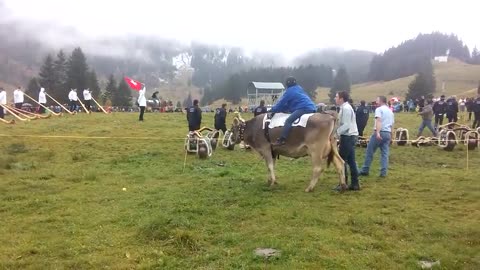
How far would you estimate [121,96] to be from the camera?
92.0 metres

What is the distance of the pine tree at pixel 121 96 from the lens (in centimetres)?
9012

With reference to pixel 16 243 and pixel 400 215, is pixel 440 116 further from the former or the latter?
pixel 16 243

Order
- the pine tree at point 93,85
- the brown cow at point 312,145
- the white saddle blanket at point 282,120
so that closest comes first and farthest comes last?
the brown cow at point 312,145 < the white saddle blanket at point 282,120 < the pine tree at point 93,85

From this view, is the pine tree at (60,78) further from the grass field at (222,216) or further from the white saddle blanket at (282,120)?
the white saddle blanket at (282,120)

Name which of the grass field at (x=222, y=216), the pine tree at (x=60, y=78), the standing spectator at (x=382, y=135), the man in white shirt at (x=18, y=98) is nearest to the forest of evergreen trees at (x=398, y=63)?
the pine tree at (x=60, y=78)

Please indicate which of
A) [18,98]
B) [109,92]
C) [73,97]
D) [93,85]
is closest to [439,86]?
[109,92]

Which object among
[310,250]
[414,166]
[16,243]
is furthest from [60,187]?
[414,166]

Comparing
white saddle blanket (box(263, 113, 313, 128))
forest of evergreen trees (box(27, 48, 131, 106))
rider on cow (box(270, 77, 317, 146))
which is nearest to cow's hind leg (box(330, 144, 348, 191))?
white saddle blanket (box(263, 113, 313, 128))

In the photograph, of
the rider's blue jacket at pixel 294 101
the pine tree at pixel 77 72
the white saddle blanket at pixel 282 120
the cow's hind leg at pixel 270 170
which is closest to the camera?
the white saddle blanket at pixel 282 120

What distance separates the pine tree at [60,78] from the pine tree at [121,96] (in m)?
9.29

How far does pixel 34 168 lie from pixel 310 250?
11.4m

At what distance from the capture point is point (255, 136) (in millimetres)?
13523

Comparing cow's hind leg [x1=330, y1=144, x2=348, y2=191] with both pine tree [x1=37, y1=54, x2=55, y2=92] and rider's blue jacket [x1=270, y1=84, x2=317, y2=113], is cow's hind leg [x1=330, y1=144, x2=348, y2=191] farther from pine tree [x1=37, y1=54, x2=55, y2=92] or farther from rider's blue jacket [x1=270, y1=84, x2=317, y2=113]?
pine tree [x1=37, y1=54, x2=55, y2=92]

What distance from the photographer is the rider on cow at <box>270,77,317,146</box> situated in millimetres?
12414
